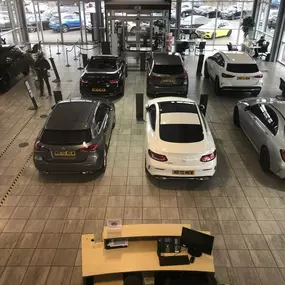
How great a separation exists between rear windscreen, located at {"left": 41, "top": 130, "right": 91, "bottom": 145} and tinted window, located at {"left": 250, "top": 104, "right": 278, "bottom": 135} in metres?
4.17

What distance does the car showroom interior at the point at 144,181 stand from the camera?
3.77 meters

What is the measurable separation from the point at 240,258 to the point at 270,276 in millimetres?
501

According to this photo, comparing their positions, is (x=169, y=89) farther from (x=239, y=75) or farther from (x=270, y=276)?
(x=270, y=276)

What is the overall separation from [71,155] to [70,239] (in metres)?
1.78

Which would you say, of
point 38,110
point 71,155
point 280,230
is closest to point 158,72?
point 38,110

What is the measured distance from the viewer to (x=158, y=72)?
35.0 feet

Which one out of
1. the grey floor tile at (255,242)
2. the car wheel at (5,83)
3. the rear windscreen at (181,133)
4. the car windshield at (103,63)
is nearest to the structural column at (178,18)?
the car windshield at (103,63)

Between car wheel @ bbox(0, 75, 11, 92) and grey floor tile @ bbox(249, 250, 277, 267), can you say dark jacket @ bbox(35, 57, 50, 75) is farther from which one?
grey floor tile @ bbox(249, 250, 277, 267)

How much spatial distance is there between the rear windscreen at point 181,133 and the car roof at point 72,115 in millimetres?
1656

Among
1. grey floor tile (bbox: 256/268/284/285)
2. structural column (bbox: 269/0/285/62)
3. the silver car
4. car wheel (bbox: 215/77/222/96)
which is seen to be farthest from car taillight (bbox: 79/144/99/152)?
structural column (bbox: 269/0/285/62)

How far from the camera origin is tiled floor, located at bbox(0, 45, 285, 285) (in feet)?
16.2

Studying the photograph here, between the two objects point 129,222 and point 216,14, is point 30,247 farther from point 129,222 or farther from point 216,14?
point 216,14

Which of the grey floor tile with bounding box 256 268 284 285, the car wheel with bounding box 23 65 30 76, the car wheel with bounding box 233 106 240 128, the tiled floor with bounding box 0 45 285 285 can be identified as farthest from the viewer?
the car wheel with bounding box 23 65 30 76

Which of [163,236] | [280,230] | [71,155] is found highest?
[163,236]
